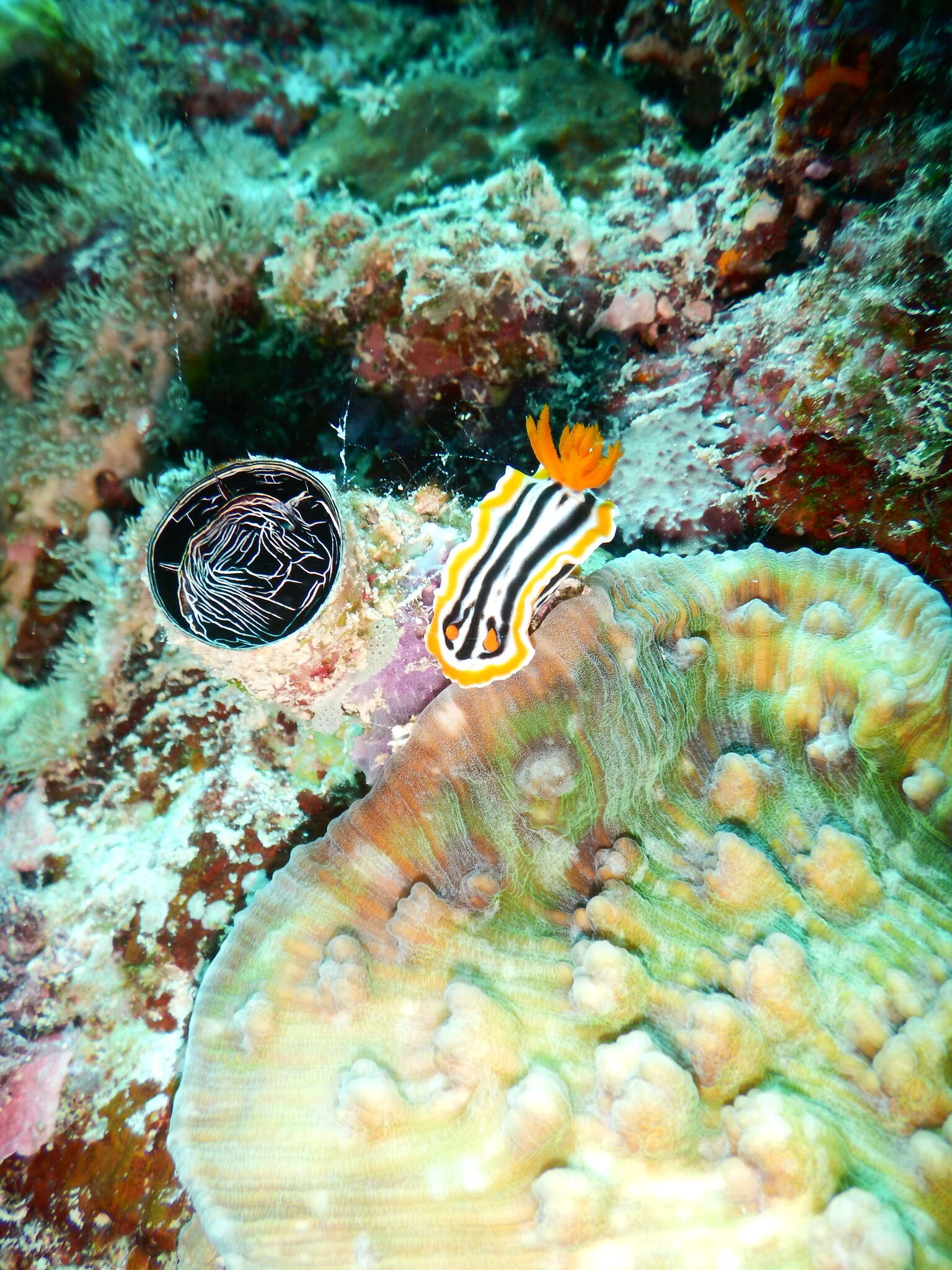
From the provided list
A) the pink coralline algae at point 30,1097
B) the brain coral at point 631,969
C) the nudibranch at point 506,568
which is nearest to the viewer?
the brain coral at point 631,969

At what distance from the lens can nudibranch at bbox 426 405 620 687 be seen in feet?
7.77

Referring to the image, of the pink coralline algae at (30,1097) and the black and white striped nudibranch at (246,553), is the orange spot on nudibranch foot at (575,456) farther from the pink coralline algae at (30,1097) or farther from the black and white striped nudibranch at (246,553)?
the pink coralline algae at (30,1097)

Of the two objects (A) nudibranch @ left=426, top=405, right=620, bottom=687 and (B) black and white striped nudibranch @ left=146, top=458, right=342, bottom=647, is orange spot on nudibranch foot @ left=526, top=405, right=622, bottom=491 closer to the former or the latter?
(A) nudibranch @ left=426, top=405, right=620, bottom=687

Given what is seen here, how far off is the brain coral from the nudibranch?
188 millimetres

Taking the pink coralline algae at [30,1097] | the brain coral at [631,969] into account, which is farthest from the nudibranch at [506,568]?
the pink coralline algae at [30,1097]

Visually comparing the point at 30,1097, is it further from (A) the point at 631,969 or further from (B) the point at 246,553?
(A) the point at 631,969

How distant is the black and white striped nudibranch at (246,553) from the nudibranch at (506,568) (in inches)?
19.0

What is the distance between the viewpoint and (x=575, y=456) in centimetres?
244

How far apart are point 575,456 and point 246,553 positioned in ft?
4.53

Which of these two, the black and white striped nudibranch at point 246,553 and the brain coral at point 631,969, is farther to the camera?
the black and white striped nudibranch at point 246,553

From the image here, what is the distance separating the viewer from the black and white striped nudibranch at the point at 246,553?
2.37 metres

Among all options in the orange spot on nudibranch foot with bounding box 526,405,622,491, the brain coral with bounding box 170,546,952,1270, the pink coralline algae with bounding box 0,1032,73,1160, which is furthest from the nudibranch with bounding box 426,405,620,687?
the pink coralline algae with bounding box 0,1032,73,1160

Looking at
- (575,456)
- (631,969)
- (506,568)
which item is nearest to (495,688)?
(506,568)

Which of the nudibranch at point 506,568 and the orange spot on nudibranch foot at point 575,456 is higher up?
the orange spot on nudibranch foot at point 575,456
